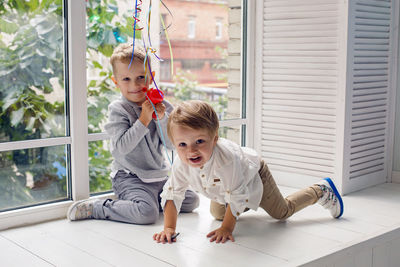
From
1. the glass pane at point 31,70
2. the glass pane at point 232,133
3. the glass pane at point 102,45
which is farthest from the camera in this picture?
the glass pane at point 232,133

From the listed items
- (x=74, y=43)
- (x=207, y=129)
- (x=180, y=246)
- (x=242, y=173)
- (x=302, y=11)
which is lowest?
(x=180, y=246)

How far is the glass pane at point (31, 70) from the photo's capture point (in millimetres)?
2055

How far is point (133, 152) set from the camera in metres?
2.27

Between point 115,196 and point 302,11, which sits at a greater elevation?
point 302,11

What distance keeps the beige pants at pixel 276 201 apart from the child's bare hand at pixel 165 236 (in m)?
0.29

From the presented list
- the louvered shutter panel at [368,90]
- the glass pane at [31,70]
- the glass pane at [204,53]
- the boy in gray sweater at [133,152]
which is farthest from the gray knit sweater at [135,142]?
the louvered shutter panel at [368,90]

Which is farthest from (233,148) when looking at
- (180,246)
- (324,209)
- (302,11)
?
(302,11)

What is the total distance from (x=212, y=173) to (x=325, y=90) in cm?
97

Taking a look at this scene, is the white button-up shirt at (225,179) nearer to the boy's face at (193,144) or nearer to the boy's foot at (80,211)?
the boy's face at (193,144)

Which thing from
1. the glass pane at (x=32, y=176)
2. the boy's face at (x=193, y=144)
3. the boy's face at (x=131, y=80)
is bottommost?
the glass pane at (x=32, y=176)

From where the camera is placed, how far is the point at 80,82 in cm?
223

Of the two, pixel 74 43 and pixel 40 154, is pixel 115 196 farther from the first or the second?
pixel 74 43

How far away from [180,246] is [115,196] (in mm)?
625

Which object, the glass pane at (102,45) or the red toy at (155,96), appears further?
the glass pane at (102,45)
